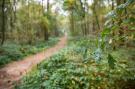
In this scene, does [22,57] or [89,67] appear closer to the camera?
[89,67]

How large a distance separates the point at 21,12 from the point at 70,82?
972 inches

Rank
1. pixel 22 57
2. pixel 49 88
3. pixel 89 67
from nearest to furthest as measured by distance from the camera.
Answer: pixel 49 88 < pixel 89 67 < pixel 22 57

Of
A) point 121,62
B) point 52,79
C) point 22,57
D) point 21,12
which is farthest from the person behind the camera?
point 21,12

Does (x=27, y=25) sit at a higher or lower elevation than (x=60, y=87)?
higher

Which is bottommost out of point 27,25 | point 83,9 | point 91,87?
point 91,87

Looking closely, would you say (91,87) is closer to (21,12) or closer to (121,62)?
(121,62)

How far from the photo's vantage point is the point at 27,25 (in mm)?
28500

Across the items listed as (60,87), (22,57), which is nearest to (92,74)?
(60,87)

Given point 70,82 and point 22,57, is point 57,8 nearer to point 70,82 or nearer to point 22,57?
point 22,57

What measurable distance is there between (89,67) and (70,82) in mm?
1782

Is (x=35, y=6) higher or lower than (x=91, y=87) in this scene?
higher

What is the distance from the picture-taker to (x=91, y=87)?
7.29 m

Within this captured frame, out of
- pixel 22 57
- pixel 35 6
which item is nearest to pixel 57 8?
pixel 35 6

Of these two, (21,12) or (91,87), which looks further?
(21,12)
